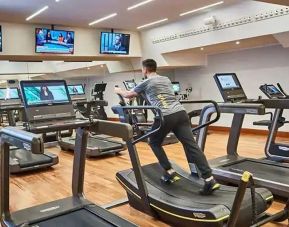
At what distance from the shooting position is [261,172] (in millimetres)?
3846

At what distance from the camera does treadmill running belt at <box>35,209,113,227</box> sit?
2.67 meters

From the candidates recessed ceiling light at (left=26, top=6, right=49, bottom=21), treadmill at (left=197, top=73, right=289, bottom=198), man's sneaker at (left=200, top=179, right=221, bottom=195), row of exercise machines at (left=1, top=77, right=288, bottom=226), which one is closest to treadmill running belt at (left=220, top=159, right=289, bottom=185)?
treadmill at (left=197, top=73, right=289, bottom=198)

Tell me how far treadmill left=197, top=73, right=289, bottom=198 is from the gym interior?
15 mm

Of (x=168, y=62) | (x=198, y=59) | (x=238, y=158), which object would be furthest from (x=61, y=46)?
(x=238, y=158)

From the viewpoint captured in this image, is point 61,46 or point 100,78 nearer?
point 61,46

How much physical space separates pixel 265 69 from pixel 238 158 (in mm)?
4010

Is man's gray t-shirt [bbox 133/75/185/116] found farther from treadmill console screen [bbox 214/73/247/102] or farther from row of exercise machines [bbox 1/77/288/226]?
treadmill console screen [bbox 214/73/247/102]

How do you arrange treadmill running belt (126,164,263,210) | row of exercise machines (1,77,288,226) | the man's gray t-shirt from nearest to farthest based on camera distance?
1. row of exercise machines (1,77,288,226)
2. treadmill running belt (126,164,263,210)
3. the man's gray t-shirt

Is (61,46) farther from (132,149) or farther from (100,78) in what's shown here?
(132,149)

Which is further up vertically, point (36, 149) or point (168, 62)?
point (168, 62)

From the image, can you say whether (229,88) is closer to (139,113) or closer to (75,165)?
(75,165)

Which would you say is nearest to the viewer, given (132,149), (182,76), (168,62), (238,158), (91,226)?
(91,226)

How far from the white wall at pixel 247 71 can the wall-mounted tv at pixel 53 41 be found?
365cm

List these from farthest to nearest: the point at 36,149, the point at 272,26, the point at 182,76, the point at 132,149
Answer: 1. the point at 182,76
2. the point at 272,26
3. the point at 132,149
4. the point at 36,149
